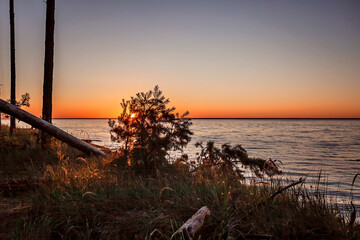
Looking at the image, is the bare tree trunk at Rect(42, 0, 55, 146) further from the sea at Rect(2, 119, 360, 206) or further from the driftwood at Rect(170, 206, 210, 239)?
the driftwood at Rect(170, 206, 210, 239)

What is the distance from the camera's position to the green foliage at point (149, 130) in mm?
6801

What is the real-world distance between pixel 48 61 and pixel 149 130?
610 centimetres

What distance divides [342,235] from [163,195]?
246 centimetres

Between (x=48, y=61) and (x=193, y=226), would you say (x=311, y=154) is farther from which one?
(x=193, y=226)

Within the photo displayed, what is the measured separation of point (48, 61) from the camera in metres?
10.6

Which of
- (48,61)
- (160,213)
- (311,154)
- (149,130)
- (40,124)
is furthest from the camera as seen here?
(311,154)

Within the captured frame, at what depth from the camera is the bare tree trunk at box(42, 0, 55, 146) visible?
10.5m

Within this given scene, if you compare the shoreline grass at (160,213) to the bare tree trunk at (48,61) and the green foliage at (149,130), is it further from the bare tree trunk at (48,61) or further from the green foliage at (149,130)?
the bare tree trunk at (48,61)

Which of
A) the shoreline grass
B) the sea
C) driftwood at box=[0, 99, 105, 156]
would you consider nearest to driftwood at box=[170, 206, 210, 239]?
the shoreline grass

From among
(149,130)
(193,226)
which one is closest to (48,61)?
(149,130)

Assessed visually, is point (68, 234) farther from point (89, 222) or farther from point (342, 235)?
point (342, 235)

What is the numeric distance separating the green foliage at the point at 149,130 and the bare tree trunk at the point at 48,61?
4.56 metres

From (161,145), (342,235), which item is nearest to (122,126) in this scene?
(161,145)

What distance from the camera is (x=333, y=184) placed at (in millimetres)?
9945
